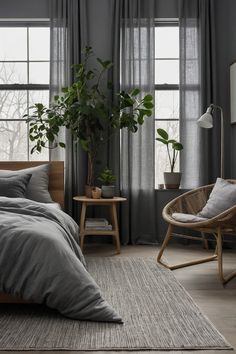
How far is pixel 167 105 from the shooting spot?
5945 millimetres

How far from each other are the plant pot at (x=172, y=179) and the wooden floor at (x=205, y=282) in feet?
2.24

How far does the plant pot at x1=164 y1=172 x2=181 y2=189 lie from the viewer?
562cm

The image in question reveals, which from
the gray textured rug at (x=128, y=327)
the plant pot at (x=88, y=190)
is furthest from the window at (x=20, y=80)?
the gray textured rug at (x=128, y=327)

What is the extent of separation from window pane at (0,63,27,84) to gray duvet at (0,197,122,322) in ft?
10.1

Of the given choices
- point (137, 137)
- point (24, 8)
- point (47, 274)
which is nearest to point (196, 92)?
point (137, 137)

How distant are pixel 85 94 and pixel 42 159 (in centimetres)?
106

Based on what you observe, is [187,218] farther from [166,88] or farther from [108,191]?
[166,88]

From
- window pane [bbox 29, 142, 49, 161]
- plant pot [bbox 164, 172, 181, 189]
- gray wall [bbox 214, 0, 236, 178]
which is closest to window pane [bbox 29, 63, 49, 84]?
window pane [bbox 29, 142, 49, 161]

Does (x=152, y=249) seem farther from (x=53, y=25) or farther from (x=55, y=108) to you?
(x=53, y=25)

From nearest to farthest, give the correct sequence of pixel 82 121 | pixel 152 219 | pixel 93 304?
pixel 93 304 → pixel 82 121 → pixel 152 219

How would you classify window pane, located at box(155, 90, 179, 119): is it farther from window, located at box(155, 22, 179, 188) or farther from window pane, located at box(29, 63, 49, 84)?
window pane, located at box(29, 63, 49, 84)

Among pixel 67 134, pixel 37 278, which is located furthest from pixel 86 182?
pixel 37 278

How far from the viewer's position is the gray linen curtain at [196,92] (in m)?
5.68

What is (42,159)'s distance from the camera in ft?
19.5
